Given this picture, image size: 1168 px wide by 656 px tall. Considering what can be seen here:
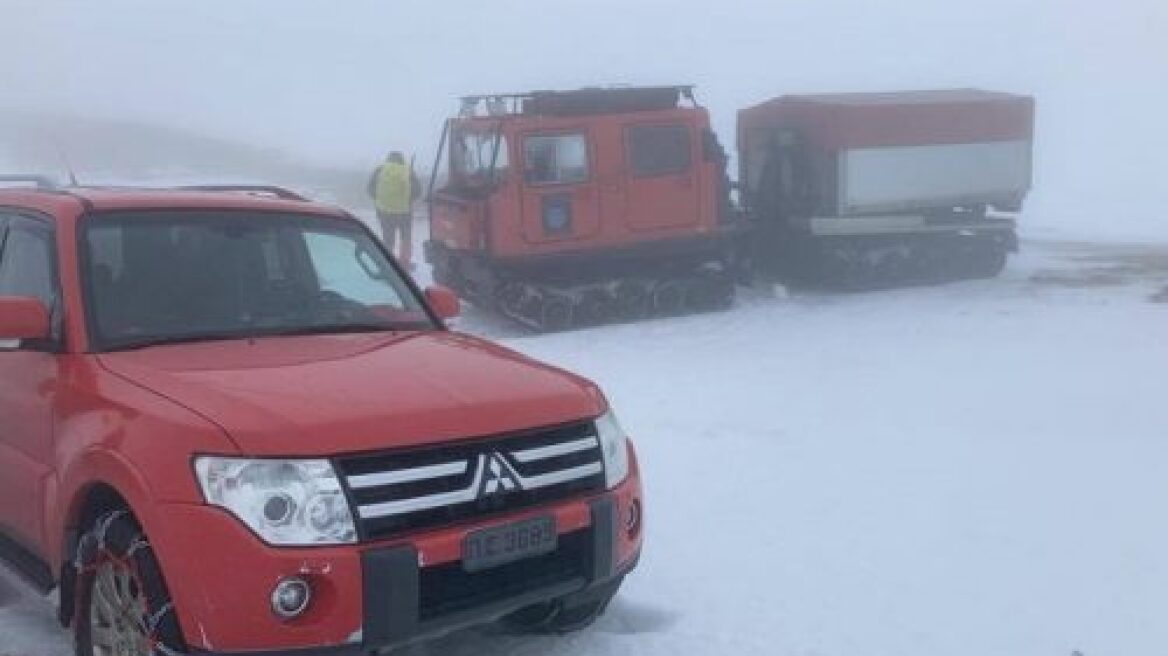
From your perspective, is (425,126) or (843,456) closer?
(843,456)

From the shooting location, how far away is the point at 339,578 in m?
3.80

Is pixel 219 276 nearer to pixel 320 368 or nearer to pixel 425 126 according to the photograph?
pixel 320 368

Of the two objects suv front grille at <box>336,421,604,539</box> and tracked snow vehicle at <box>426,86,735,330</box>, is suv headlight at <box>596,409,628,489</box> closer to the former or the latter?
suv front grille at <box>336,421,604,539</box>

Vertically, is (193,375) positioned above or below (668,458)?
above

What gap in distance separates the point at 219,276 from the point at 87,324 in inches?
23.1

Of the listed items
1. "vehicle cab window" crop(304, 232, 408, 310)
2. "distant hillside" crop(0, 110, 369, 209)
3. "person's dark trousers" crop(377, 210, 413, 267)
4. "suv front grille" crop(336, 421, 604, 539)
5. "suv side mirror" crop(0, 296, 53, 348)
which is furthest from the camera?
"distant hillside" crop(0, 110, 369, 209)

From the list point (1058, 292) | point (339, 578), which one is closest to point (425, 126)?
point (1058, 292)

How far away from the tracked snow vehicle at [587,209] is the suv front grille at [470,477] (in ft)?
34.9

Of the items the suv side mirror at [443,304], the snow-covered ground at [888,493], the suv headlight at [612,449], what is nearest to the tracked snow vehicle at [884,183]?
the snow-covered ground at [888,493]

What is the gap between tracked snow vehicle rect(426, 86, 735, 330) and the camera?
1509 centimetres

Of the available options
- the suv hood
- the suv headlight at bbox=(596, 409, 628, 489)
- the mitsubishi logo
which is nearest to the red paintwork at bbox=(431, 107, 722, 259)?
the suv hood

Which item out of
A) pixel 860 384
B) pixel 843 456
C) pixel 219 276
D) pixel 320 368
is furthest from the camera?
pixel 860 384

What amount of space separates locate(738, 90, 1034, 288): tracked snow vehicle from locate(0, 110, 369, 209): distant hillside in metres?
11.1

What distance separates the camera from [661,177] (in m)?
15.8
